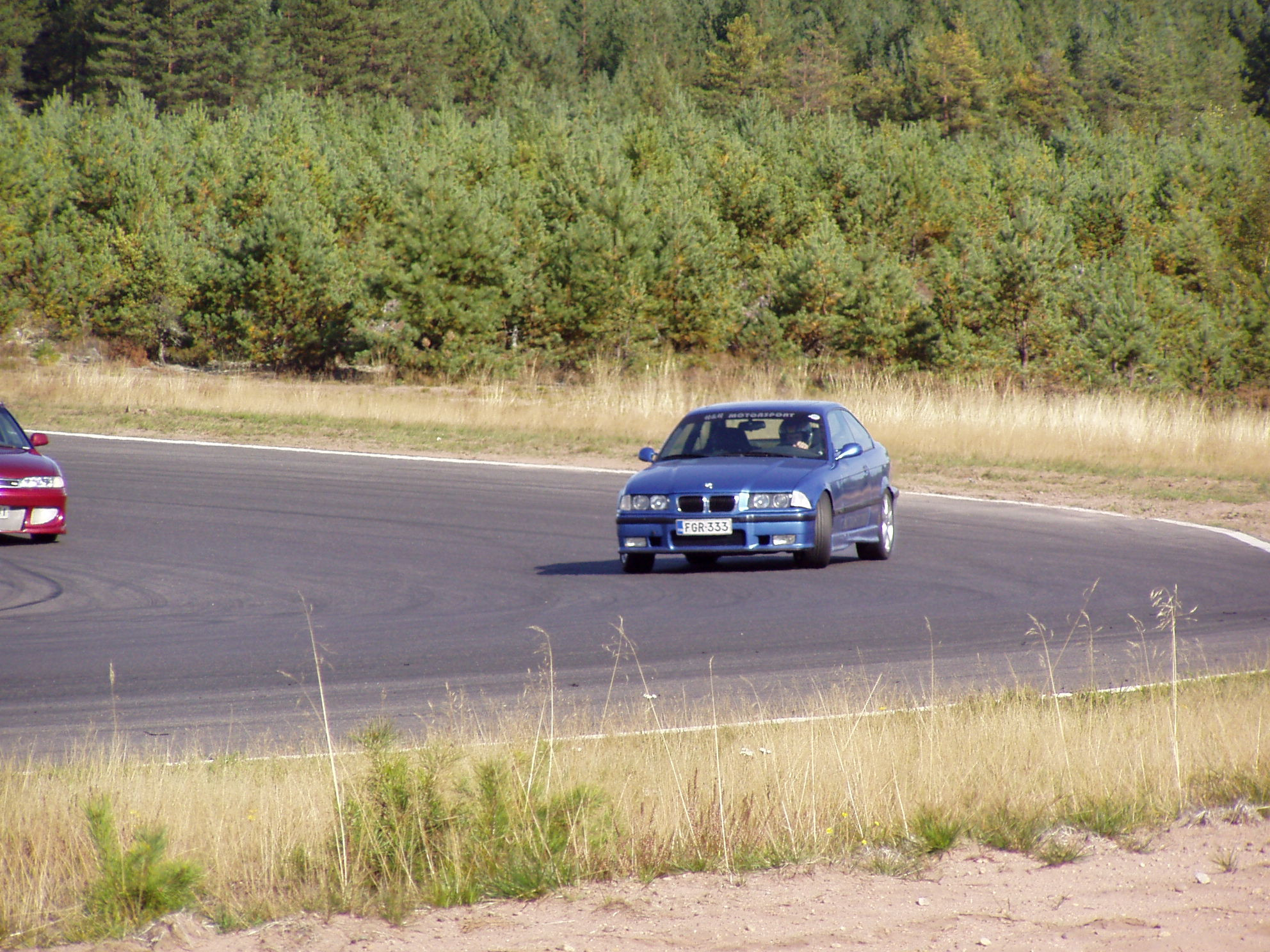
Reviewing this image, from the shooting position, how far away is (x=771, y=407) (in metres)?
14.3

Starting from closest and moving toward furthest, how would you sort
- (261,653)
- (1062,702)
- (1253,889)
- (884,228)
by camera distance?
(1253,889)
(1062,702)
(261,653)
(884,228)

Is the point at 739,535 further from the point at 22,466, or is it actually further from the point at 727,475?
the point at 22,466

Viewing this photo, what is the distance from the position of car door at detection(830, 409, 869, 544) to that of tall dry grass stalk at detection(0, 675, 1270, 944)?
20.2ft

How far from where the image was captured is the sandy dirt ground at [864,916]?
4516mm

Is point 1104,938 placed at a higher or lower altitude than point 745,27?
lower

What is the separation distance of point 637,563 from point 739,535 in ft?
3.78

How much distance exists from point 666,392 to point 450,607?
67.1ft

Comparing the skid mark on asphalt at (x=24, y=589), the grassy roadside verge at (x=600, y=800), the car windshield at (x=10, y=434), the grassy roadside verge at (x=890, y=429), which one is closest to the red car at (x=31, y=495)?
the car windshield at (x=10, y=434)

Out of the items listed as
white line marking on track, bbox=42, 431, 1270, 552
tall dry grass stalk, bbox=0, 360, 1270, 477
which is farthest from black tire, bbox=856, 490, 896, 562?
tall dry grass stalk, bbox=0, 360, 1270, 477

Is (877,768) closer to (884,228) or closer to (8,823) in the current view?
(8,823)

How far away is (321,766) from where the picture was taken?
6277mm

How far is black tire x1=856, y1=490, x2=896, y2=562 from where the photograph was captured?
568 inches

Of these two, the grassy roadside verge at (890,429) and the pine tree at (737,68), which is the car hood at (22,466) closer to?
the grassy roadside verge at (890,429)

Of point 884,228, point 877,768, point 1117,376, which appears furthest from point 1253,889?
point 884,228
